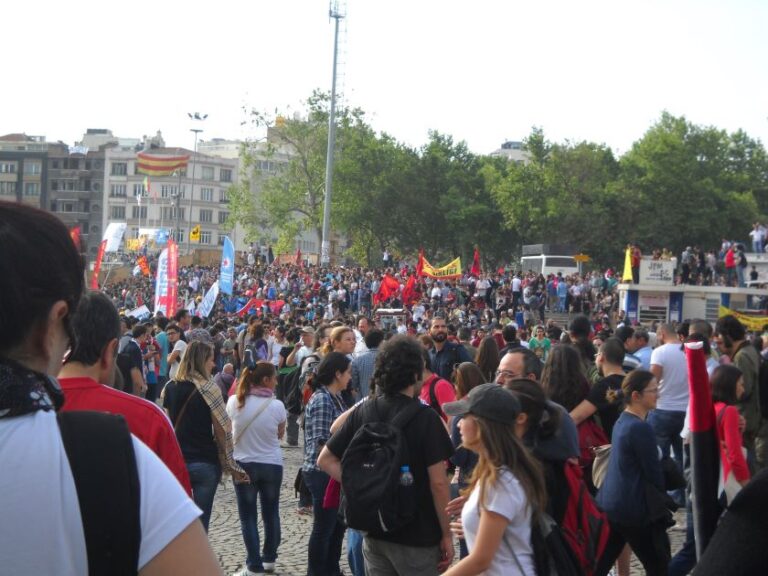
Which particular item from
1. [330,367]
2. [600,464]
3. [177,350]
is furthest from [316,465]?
[177,350]

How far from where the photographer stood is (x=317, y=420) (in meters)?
7.50

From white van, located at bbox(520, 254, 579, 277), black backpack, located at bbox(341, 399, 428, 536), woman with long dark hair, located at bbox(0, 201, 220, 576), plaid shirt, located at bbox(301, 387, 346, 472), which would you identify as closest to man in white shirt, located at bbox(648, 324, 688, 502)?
plaid shirt, located at bbox(301, 387, 346, 472)

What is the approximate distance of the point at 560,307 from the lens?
41.3 metres

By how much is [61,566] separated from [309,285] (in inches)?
1827

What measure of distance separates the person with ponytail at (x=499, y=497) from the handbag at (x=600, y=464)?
106 inches

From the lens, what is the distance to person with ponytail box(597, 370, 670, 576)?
6387mm

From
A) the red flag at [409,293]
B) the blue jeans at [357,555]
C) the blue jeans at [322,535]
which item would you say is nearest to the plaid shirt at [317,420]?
the blue jeans at [322,535]

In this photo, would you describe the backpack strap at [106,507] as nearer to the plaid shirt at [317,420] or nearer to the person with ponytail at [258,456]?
the plaid shirt at [317,420]

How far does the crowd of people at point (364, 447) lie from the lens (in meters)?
1.75

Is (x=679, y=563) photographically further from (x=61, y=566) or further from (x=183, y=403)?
(x=61, y=566)

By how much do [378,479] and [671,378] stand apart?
5.96m

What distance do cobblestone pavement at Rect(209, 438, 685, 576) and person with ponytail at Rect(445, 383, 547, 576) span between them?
4.04 metres

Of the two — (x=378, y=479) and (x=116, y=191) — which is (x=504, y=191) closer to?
(x=378, y=479)

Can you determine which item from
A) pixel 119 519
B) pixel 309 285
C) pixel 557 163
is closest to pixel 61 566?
pixel 119 519
